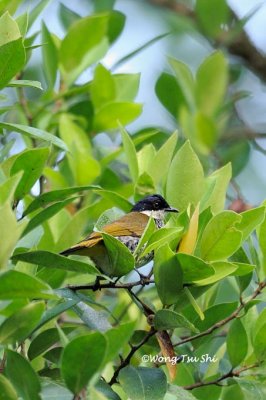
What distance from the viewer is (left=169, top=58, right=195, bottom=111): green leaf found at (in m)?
4.18

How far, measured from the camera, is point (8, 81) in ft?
7.74


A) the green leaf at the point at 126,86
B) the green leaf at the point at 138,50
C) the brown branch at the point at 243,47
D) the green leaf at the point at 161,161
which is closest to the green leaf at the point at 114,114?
the green leaf at the point at 126,86

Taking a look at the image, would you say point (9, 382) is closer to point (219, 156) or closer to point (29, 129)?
point (29, 129)

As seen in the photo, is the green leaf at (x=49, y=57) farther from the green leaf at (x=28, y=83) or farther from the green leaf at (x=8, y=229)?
the green leaf at (x=8, y=229)

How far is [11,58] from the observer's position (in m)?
2.30

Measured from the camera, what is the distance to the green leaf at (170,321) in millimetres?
2293

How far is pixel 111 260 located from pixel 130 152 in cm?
66

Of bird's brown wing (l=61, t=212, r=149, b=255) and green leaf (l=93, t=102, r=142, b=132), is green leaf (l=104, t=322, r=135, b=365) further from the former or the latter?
green leaf (l=93, t=102, r=142, b=132)

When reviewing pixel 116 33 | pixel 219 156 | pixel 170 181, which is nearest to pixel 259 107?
pixel 219 156

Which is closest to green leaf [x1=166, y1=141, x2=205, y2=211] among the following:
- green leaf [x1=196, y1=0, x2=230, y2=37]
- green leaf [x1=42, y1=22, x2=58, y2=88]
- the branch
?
the branch

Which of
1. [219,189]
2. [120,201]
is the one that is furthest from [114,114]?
[219,189]

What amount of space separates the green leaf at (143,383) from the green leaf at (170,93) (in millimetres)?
2149

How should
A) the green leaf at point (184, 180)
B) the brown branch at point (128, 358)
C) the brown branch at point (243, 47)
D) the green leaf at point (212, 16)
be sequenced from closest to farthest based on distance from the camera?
the brown branch at point (128, 358) < the green leaf at point (184, 180) < the green leaf at point (212, 16) < the brown branch at point (243, 47)

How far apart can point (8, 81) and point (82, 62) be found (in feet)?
5.02
